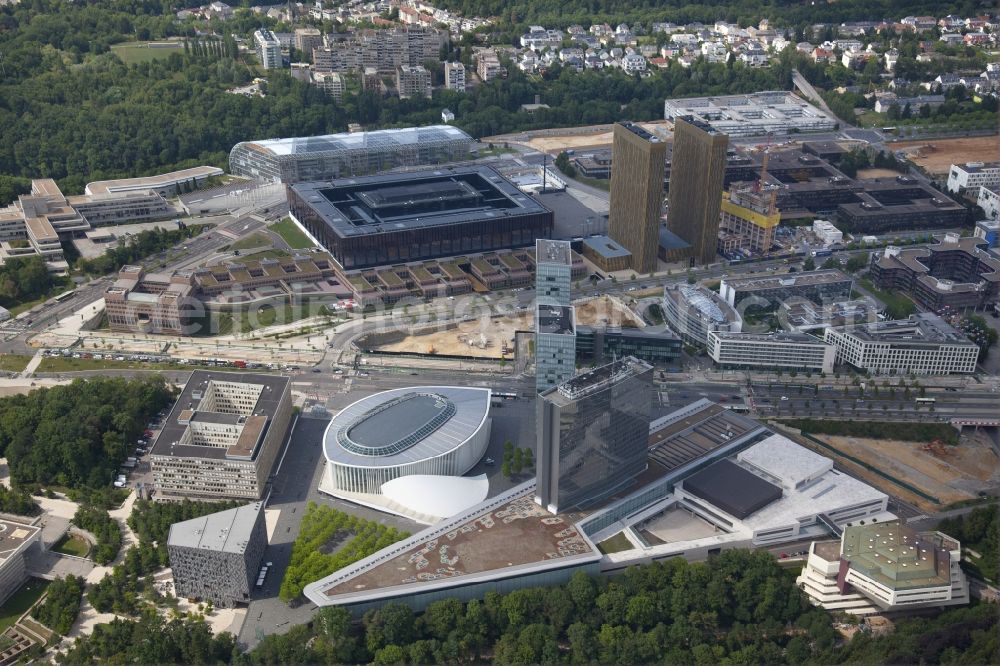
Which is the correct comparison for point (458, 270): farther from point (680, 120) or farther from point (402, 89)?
point (402, 89)

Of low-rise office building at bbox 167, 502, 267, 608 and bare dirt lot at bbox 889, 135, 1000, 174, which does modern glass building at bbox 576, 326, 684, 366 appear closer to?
low-rise office building at bbox 167, 502, 267, 608

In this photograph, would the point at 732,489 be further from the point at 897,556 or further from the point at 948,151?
the point at 948,151

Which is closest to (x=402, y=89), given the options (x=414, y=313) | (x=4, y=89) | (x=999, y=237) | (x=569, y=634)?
(x=4, y=89)

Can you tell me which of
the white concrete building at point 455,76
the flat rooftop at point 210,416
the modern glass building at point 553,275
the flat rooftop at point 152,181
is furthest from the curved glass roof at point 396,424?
the white concrete building at point 455,76

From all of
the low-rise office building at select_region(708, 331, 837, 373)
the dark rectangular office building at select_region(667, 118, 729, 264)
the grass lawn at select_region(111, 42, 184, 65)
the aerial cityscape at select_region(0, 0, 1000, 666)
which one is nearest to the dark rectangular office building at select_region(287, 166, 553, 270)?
the aerial cityscape at select_region(0, 0, 1000, 666)

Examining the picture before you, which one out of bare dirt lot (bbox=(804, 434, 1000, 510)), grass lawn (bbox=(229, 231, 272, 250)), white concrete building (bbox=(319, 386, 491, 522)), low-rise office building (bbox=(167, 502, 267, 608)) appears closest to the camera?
low-rise office building (bbox=(167, 502, 267, 608))
